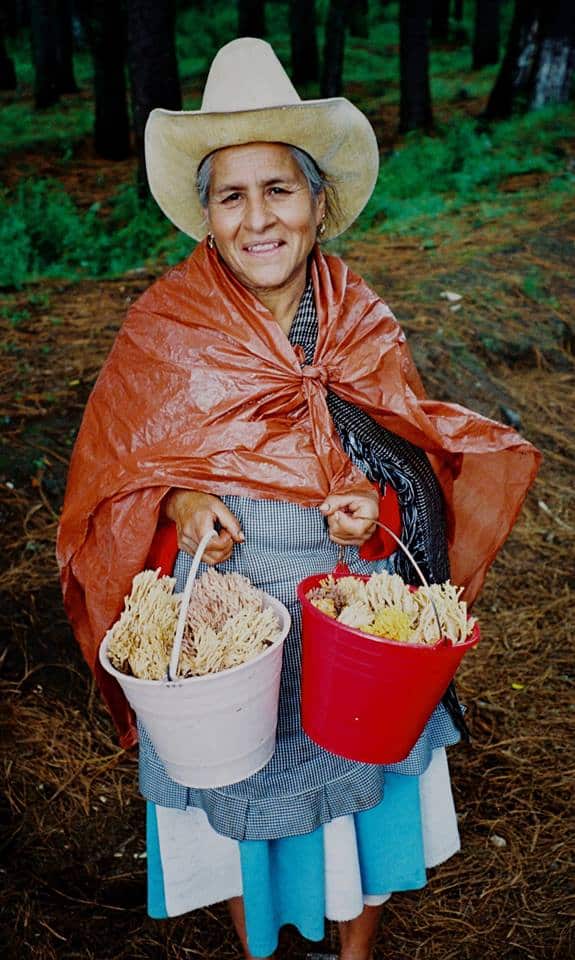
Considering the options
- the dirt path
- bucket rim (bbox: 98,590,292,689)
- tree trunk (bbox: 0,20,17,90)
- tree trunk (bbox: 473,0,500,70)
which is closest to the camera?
bucket rim (bbox: 98,590,292,689)

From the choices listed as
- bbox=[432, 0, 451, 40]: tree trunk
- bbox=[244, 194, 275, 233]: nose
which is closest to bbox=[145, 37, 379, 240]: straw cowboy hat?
bbox=[244, 194, 275, 233]: nose

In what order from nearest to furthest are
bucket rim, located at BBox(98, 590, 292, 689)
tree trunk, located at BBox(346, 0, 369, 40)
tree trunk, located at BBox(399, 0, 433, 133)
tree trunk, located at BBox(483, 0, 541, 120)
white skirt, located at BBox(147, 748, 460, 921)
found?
bucket rim, located at BBox(98, 590, 292, 689)
white skirt, located at BBox(147, 748, 460, 921)
tree trunk, located at BBox(483, 0, 541, 120)
tree trunk, located at BBox(399, 0, 433, 133)
tree trunk, located at BBox(346, 0, 369, 40)

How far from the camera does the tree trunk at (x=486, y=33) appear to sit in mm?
16312

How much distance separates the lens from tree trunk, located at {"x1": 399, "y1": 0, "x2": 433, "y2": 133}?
9.77m

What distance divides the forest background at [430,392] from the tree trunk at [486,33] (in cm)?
675

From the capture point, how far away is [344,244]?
20.7 feet

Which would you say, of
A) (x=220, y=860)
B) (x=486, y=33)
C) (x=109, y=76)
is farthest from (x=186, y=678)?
(x=486, y=33)

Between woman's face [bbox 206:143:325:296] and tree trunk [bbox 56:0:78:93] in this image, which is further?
tree trunk [bbox 56:0:78:93]

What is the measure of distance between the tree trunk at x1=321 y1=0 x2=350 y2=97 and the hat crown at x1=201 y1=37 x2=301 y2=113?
387 inches

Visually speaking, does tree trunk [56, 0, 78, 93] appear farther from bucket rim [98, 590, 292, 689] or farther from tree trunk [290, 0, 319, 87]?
bucket rim [98, 590, 292, 689]

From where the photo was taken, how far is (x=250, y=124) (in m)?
1.88

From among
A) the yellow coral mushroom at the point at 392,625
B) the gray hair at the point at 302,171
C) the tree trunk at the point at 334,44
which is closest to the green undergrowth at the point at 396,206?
the tree trunk at the point at 334,44

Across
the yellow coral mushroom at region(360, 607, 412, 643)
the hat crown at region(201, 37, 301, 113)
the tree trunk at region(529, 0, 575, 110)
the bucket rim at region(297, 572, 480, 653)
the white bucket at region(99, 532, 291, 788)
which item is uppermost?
the hat crown at region(201, 37, 301, 113)

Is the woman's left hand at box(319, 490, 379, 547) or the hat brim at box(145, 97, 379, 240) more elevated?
Result: the hat brim at box(145, 97, 379, 240)
